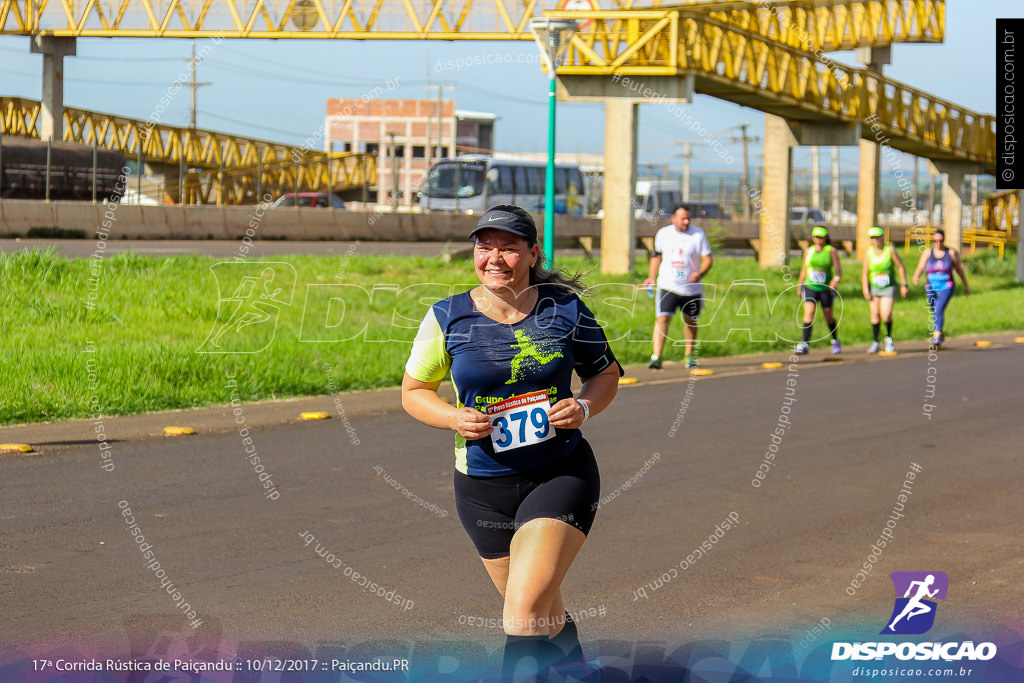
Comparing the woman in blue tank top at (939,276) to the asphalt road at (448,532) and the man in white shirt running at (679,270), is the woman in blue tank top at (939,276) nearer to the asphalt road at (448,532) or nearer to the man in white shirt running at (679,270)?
the man in white shirt running at (679,270)

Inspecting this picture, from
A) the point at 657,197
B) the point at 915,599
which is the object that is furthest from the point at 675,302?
the point at 657,197

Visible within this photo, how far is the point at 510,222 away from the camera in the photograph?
177 inches

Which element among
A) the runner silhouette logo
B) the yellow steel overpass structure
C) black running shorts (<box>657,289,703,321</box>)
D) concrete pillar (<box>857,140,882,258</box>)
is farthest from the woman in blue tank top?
the yellow steel overpass structure

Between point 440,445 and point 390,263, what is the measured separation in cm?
1284

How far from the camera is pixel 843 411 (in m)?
12.6

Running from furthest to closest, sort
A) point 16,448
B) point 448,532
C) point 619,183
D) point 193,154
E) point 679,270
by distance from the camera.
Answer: point 193,154 → point 619,183 → point 679,270 → point 16,448 → point 448,532

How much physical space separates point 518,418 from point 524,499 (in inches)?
11.9

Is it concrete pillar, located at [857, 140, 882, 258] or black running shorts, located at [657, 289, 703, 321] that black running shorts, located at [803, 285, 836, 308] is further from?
concrete pillar, located at [857, 140, 882, 258]

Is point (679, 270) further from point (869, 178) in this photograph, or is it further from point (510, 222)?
point (869, 178)

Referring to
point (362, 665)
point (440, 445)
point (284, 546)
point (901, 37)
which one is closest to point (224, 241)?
point (901, 37)

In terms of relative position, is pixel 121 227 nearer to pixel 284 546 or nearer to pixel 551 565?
pixel 284 546

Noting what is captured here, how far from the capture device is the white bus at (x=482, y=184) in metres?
48.3

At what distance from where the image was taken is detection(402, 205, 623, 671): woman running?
173 inches

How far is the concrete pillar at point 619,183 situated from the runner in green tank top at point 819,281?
8487 millimetres
